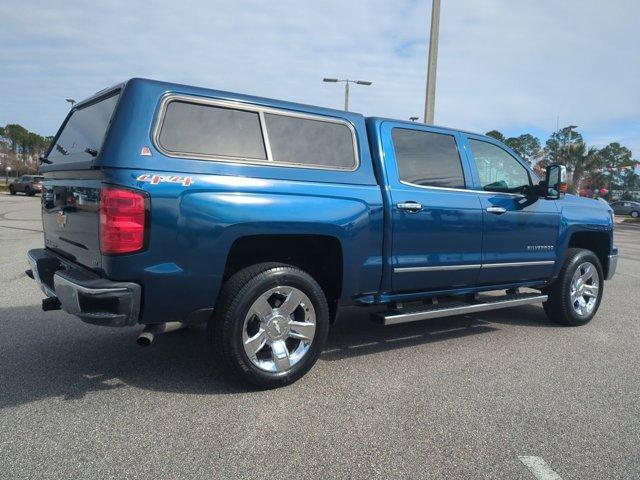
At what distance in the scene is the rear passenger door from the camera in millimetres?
4145

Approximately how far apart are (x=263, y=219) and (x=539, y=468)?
212cm

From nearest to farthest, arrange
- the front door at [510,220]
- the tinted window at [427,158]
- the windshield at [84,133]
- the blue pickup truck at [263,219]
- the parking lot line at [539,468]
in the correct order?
the parking lot line at [539,468] < the blue pickup truck at [263,219] < the windshield at [84,133] < the tinted window at [427,158] < the front door at [510,220]

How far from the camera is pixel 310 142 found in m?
3.87

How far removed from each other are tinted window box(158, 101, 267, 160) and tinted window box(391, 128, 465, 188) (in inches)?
51.2

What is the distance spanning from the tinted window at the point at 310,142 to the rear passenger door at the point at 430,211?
0.39 m

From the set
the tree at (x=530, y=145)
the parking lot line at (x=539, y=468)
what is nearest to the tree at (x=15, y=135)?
the tree at (x=530, y=145)

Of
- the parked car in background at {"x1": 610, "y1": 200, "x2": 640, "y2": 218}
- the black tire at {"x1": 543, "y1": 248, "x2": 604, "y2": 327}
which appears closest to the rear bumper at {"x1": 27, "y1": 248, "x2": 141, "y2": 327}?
the black tire at {"x1": 543, "y1": 248, "x2": 604, "y2": 327}

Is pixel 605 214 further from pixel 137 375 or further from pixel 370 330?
pixel 137 375

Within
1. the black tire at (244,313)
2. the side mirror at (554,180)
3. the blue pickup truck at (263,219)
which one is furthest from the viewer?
the side mirror at (554,180)

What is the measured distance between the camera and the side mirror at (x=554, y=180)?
502cm

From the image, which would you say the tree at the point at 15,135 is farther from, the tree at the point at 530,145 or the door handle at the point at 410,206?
the door handle at the point at 410,206

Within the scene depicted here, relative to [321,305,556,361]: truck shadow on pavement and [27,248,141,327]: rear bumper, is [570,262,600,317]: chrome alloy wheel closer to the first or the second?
[321,305,556,361]: truck shadow on pavement

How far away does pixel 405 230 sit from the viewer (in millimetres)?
4113

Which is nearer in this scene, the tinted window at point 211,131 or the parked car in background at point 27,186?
the tinted window at point 211,131
